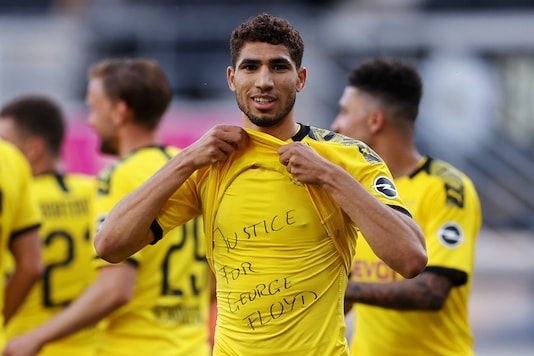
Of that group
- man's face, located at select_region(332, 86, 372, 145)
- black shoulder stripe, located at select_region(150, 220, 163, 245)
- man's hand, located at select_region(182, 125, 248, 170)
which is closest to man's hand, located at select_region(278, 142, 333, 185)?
man's hand, located at select_region(182, 125, 248, 170)

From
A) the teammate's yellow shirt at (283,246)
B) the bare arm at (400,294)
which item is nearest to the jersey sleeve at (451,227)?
the bare arm at (400,294)

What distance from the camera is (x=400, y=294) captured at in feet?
17.2

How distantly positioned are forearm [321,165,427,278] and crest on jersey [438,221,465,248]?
1.51 metres

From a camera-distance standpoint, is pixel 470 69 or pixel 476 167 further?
pixel 470 69

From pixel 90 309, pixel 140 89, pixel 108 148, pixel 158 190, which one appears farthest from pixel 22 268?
pixel 158 190

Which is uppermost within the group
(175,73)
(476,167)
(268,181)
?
(268,181)

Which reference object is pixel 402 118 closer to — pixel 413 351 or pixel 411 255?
pixel 413 351

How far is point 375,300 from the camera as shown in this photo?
520 cm

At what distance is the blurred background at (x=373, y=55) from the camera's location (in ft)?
53.6

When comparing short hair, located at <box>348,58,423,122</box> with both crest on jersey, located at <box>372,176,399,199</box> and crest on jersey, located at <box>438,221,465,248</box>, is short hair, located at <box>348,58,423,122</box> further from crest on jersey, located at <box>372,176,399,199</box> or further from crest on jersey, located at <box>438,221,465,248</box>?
crest on jersey, located at <box>372,176,399,199</box>

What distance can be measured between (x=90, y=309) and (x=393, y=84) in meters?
2.10

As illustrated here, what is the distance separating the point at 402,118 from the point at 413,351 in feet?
4.30

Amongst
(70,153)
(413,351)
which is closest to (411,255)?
(413,351)

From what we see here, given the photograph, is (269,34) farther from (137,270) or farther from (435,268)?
(137,270)
